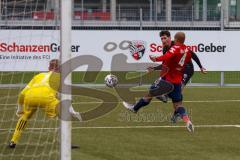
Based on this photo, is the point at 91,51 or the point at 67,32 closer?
the point at 67,32

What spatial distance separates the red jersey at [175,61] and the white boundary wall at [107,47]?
1048 centimetres

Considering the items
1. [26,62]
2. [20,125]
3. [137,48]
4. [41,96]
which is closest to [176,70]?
[41,96]

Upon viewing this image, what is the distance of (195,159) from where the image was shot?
970 centimetres

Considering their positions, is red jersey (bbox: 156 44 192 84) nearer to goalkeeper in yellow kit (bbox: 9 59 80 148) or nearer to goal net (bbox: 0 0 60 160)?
goal net (bbox: 0 0 60 160)

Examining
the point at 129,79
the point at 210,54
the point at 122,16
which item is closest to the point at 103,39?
the point at 129,79

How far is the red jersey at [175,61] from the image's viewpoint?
12344 mm

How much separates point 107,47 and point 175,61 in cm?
1183

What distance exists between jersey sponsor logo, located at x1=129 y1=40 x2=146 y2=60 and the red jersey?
37.3 feet

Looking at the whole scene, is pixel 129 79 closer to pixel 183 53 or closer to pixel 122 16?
pixel 122 16

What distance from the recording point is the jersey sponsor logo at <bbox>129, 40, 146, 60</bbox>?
79.7 feet

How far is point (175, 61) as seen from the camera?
41.3 feet

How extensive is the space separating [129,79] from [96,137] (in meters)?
13.9

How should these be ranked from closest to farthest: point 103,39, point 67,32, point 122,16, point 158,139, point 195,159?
point 67,32 → point 195,159 → point 158,139 → point 103,39 → point 122,16

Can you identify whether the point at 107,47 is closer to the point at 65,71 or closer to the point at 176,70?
the point at 176,70
